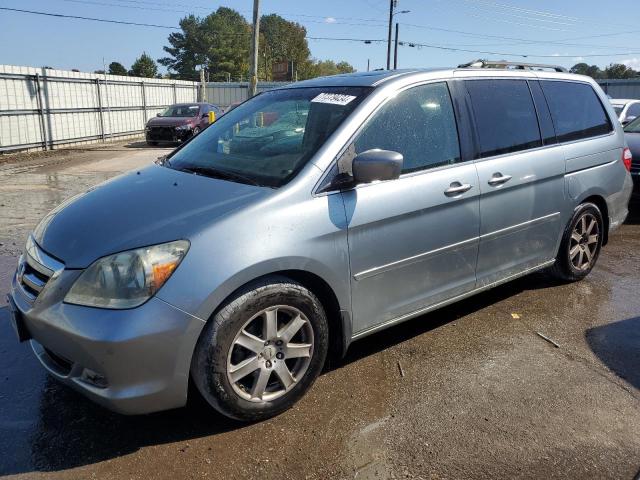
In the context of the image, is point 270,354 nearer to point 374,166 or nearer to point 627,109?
point 374,166

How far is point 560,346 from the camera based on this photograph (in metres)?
3.73

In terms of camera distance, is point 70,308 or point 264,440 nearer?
point 70,308

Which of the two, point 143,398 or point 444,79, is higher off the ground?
point 444,79

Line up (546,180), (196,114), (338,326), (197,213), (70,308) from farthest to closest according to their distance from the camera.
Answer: (196,114) < (546,180) < (338,326) < (197,213) < (70,308)

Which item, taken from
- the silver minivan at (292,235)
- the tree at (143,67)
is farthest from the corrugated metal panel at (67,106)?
the tree at (143,67)

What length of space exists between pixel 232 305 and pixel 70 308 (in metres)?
0.72

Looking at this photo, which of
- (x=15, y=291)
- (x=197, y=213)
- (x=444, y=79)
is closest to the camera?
(x=197, y=213)

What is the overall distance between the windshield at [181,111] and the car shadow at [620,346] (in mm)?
18780

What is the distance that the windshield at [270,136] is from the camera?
3086mm

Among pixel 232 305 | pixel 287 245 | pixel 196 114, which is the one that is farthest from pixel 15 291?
pixel 196 114

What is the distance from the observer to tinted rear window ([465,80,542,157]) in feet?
12.3

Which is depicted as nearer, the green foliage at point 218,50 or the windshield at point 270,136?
the windshield at point 270,136

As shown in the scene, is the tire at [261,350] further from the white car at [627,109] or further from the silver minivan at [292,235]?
the white car at [627,109]

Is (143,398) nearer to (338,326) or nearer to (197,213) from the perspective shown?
(197,213)
